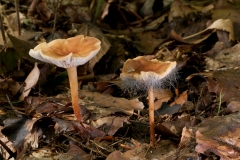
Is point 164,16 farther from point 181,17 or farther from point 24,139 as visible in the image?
point 24,139

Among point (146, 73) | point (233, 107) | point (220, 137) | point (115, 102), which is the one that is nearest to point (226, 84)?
point (233, 107)

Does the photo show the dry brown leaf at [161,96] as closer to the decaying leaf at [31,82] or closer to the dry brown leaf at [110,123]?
the dry brown leaf at [110,123]

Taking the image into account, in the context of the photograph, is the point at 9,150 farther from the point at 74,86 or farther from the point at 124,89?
the point at 124,89

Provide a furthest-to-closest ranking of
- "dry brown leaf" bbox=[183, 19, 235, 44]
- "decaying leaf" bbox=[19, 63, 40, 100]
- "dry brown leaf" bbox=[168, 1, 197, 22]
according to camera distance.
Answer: "dry brown leaf" bbox=[168, 1, 197, 22] → "dry brown leaf" bbox=[183, 19, 235, 44] → "decaying leaf" bbox=[19, 63, 40, 100]

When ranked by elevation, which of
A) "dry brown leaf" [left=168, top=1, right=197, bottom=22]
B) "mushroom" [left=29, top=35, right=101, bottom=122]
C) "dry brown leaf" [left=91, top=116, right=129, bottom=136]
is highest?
"mushroom" [left=29, top=35, right=101, bottom=122]

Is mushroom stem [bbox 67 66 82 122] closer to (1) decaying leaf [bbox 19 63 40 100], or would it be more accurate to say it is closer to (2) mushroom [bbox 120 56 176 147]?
(2) mushroom [bbox 120 56 176 147]

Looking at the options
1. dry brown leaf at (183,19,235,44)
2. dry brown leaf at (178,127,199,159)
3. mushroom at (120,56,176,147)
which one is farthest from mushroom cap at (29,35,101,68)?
dry brown leaf at (183,19,235,44)

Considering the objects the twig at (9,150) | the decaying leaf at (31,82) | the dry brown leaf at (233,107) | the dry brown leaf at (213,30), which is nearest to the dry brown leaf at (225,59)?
the dry brown leaf at (213,30)
